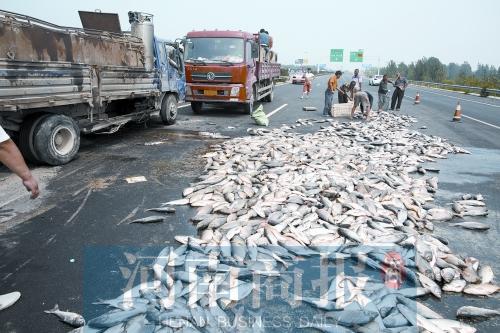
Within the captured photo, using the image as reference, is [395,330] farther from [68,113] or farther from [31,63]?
[68,113]

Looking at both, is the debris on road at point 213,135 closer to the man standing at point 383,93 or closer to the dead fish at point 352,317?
the dead fish at point 352,317

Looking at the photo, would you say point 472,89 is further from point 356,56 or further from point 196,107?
point 356,56

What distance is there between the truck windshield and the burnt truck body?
10.6ft

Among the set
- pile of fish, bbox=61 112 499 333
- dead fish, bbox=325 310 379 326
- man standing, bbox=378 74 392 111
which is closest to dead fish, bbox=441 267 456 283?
pile of fish, bbox=61 112 499 333

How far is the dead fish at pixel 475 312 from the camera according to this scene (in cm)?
297

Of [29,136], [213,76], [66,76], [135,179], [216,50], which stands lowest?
[135,179]

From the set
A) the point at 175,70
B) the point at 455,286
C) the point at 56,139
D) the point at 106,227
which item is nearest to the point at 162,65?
the point at 175,70

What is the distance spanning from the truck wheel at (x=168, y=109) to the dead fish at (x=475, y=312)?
10.2 m

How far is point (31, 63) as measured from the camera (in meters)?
6.00

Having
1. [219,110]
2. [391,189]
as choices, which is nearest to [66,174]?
[391,189]

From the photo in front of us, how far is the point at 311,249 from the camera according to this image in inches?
151

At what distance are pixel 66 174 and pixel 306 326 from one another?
5.37 metres

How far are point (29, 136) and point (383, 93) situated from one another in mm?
15043

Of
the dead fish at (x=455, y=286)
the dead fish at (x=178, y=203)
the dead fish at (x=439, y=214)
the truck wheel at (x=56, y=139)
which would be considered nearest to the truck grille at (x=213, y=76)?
the truck wheel at (x=56, y=139)
